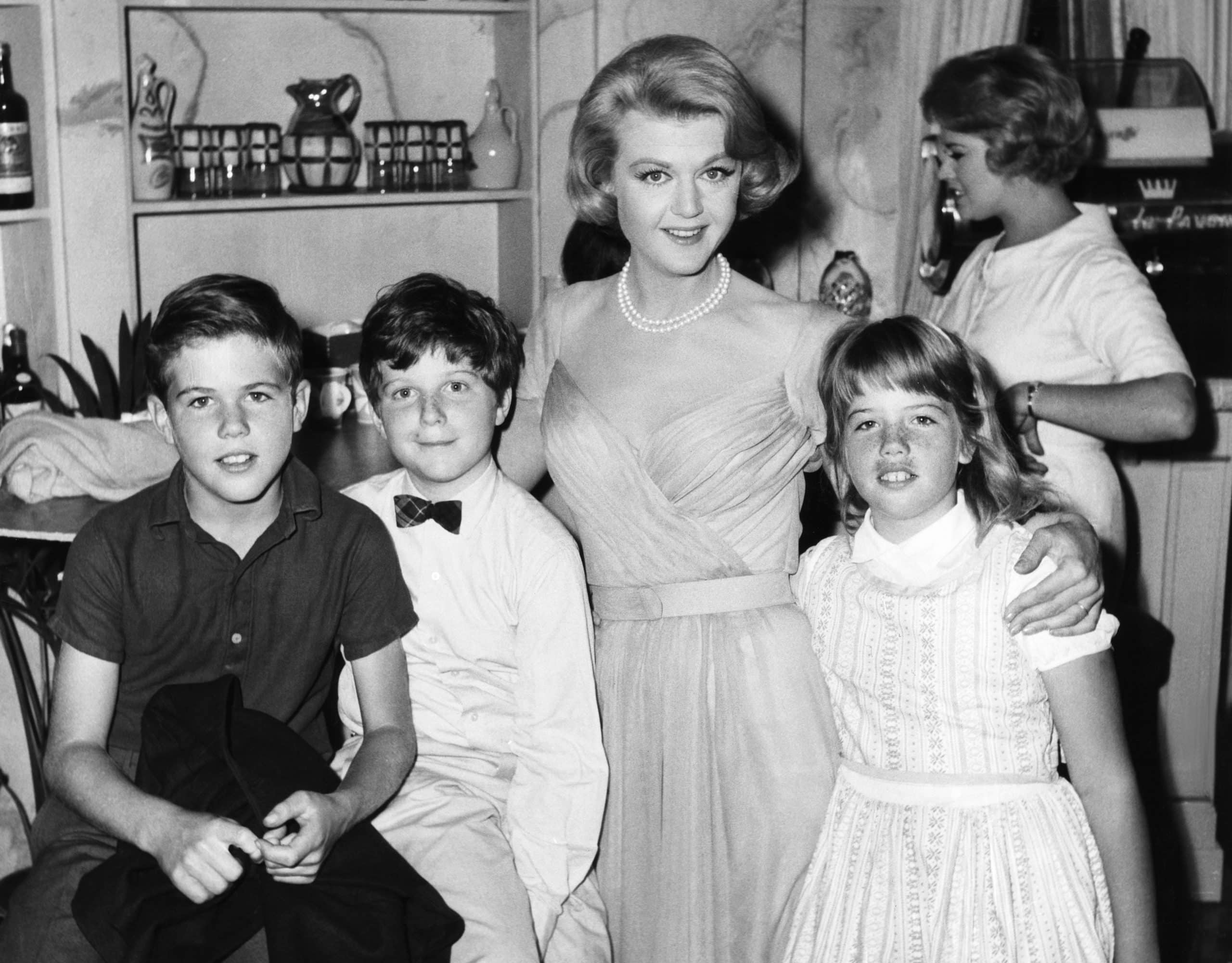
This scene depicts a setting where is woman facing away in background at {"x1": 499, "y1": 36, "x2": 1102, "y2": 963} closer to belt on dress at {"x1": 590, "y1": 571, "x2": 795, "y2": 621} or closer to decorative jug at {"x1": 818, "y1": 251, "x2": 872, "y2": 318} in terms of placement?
belt on dress at {"x1": 590, "y1": 571, "x2": 795, "y2": 621}

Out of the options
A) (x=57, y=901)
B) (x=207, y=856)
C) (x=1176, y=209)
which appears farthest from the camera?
(x=1176, y=209)

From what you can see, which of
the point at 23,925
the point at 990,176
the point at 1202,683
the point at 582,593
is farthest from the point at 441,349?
the point at 1202,683

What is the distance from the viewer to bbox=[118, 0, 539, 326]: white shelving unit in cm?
338

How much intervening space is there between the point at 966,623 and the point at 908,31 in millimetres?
2369

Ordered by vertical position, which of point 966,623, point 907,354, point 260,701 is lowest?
point 260,701

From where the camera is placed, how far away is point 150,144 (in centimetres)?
312

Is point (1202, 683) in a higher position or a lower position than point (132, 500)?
lower

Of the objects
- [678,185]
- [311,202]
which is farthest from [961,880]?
[311,202]

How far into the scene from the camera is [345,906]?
1.58 metres

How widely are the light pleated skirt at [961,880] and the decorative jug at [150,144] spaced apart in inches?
82.3

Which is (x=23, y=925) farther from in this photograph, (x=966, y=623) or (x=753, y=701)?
(x=966, y=623)

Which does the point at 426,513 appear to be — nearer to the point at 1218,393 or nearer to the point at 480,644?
the point at 480,644

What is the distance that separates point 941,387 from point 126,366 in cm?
180

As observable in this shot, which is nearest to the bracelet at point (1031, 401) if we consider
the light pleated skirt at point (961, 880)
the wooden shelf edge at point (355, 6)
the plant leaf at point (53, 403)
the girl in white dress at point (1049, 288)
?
the girl in white dress at point (1049, 288)
